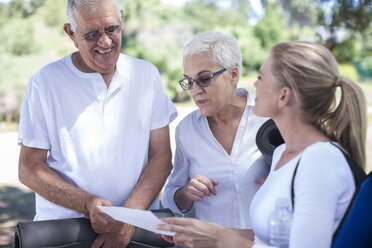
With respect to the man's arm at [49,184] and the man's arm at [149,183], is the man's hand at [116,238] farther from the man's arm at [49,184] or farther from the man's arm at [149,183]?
the man's arm at [49,184]

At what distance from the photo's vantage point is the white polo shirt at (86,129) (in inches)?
98.7

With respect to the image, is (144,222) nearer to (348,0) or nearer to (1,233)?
(1,233)

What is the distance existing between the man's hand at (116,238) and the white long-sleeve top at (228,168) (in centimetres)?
29

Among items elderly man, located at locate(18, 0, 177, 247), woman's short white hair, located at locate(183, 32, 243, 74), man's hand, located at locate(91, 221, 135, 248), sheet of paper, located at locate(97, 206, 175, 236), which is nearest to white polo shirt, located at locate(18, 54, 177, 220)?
elderly man, located at locate(18, 0, 177, 247)

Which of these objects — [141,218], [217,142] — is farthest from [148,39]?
[141,218]

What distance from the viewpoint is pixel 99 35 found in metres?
2.46

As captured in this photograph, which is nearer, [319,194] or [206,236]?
[319,194]

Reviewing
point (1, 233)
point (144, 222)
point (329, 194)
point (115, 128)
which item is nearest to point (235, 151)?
point (115, 128)

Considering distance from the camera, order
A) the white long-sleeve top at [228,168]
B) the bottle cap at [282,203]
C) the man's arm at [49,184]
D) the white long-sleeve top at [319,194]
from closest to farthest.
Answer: the white long-sleeve top at [319,194], the bottle cap at [282,203], the man's arm at [49,184], the white long-sleeve top at [228,168]

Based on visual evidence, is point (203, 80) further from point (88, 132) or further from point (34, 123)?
point (34, 123)

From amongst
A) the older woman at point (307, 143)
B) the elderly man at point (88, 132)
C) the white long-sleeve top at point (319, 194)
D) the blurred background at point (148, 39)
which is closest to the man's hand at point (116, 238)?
the elderly man at point (88, 132)

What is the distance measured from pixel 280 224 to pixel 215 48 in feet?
3.15

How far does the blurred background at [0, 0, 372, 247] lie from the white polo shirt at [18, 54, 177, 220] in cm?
358

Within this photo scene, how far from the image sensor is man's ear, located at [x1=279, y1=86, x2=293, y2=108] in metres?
1.86
